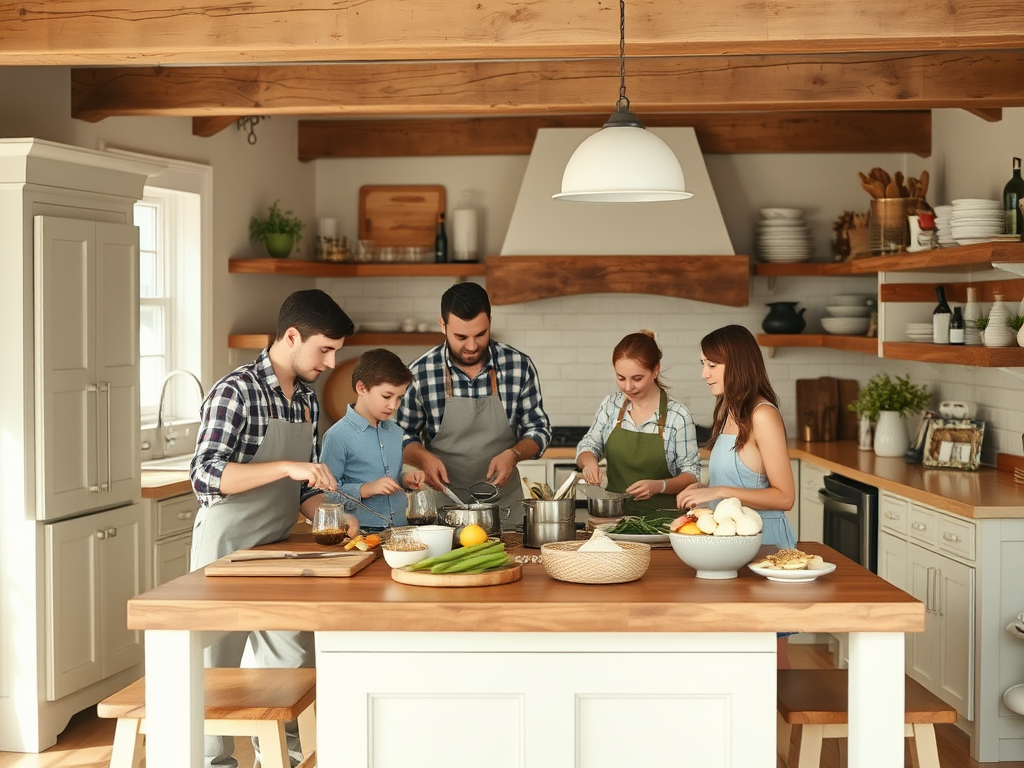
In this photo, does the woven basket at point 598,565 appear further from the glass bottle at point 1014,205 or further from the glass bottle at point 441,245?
the glass bottle at point 441,245

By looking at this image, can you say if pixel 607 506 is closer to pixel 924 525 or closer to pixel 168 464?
pixel 924 525

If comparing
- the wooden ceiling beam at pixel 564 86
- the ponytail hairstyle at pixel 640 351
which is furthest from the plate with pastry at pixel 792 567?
the wooden ceiling beam at pixel 564 86

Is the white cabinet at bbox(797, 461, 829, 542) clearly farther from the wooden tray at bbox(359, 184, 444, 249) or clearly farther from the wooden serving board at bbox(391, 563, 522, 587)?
the wooden serving board at bbox(391, 563, 522, 587)

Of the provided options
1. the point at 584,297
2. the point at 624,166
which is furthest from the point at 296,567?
the point at 584,297

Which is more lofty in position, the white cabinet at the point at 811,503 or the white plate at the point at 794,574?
the white plate at the point at 794,574

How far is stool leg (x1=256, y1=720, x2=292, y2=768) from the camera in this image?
3049 mm

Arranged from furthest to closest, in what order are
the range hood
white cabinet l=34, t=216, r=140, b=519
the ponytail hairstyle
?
the range hood < white cabinet l=34, t=216, r=140, b=519 < the ponytail hairstyle

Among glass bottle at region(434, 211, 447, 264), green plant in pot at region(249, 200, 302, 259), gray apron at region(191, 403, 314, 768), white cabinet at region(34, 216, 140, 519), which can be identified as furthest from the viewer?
glass bottle at region(434, 211, 447, 264)

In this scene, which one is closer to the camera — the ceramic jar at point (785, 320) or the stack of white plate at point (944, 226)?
the stack of white plate at point (944, 226)

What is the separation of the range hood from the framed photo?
1.55 meters

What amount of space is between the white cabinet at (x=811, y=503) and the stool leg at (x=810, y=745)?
11.7ft

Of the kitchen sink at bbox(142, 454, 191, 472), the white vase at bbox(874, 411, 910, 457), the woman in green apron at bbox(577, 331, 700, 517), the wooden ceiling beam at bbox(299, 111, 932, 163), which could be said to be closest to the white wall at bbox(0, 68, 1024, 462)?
the wooden ceiling beam at bbox(299, 111, 932, 163)

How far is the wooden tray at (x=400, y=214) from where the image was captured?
793 cm

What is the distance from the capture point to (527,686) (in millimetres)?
2928
